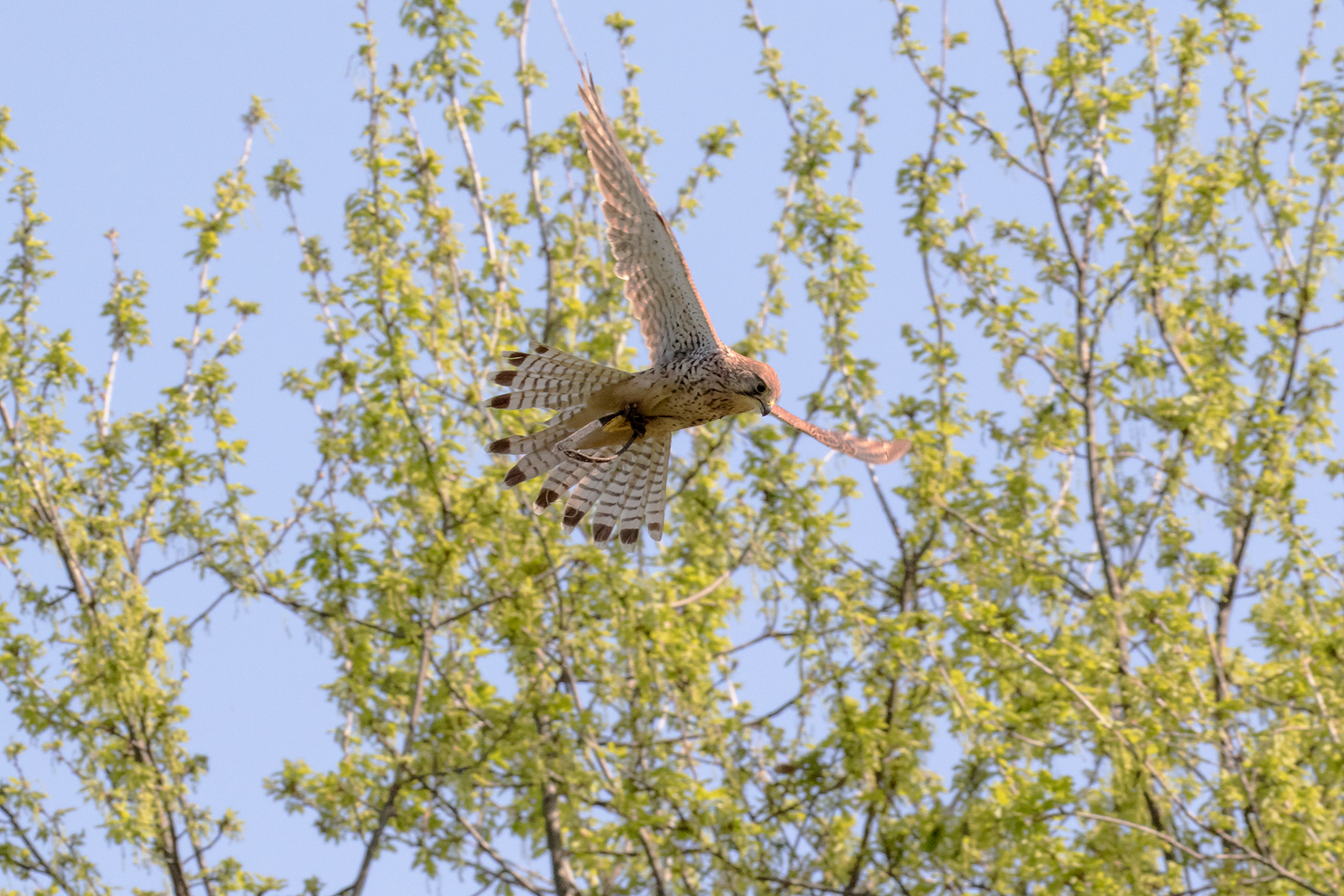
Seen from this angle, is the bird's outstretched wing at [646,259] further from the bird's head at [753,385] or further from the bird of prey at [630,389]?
the bird's head at [753,385]

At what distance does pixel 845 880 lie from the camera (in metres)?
9.17

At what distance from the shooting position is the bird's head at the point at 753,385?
17.2 ft

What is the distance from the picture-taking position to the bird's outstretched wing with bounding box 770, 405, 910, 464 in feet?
18.8

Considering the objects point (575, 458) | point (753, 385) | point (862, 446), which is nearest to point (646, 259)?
point (753, 385)

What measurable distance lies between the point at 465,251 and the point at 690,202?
2134mm

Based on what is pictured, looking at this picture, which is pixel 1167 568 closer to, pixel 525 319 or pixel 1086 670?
pixel 1086 670

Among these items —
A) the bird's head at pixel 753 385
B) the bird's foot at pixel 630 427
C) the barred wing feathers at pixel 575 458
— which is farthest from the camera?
the bird's foot at pixel 630 427

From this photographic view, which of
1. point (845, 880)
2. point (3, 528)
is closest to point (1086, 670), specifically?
point (845, 880)

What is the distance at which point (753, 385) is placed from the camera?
5.25m

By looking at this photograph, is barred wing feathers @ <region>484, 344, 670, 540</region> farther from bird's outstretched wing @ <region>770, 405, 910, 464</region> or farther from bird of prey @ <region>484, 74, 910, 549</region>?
bird's outstretched wing @ <region>770, 405, 910, 464</region>

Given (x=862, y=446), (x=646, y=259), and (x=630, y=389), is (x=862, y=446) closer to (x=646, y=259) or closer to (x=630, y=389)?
(x=630, y=389)

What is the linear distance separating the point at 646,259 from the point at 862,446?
1.19m

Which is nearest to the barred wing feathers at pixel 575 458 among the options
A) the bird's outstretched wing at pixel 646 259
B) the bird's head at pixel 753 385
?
the bird's outstretched wing at pixel 646 259

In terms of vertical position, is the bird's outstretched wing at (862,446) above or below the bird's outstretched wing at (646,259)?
below
